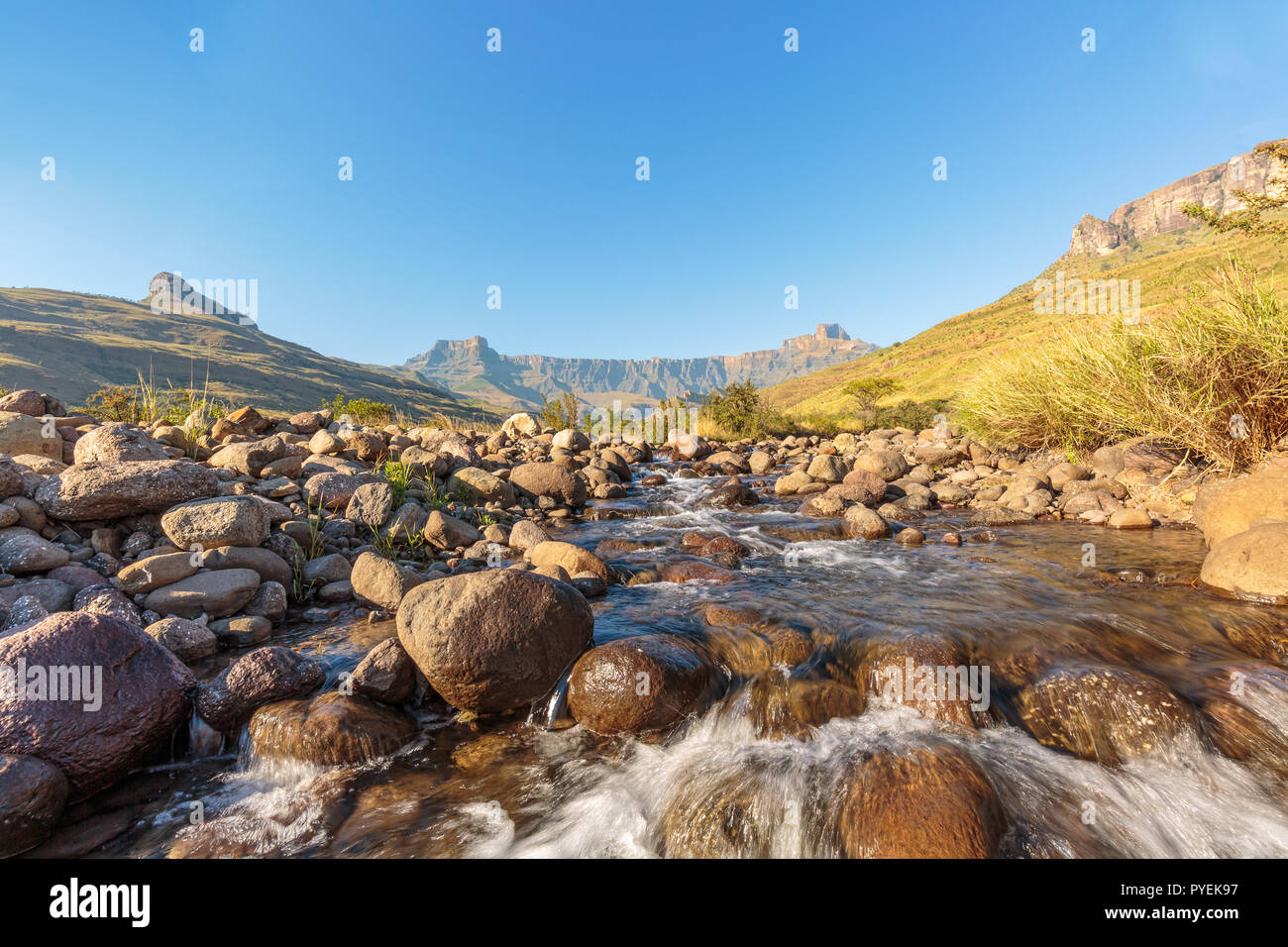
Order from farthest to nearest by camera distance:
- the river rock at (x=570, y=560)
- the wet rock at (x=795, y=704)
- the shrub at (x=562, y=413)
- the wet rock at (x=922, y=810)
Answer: the shrub at (x=562, y=413)
the river rock at (x=570, y=560)
the wet rock at (x=795, y=704)
the wet rock at (x=922, y=810)

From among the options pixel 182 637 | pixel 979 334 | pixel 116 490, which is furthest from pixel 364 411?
pixel 979 334

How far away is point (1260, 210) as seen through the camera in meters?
7.71

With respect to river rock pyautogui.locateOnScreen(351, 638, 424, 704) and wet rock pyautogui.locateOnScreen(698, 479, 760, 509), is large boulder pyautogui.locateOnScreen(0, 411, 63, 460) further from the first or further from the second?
wet rock pyautogui.locateOnScreen(698, 479, 760, 509)

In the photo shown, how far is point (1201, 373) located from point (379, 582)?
45.3 feet

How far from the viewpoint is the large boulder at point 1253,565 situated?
19.4ft

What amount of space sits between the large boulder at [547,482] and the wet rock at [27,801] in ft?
30.6

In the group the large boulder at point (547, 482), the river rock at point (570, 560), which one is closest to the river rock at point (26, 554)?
the river rock at point (570, 560)

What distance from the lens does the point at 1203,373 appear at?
8922 millimetres

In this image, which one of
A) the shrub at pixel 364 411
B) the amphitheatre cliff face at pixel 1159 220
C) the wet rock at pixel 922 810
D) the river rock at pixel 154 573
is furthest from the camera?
the amphitheatre cliff face at pixel 1159 220

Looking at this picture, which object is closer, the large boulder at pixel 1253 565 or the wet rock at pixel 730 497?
the large boulder at pixel 1253 565

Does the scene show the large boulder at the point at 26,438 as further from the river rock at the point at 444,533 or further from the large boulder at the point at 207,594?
the river rock at the point at 444,533

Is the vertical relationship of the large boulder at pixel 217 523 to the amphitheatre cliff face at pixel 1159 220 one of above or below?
below

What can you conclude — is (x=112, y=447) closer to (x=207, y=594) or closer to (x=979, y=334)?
(x=207, y=594)

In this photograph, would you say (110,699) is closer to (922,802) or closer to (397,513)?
(397,513)
